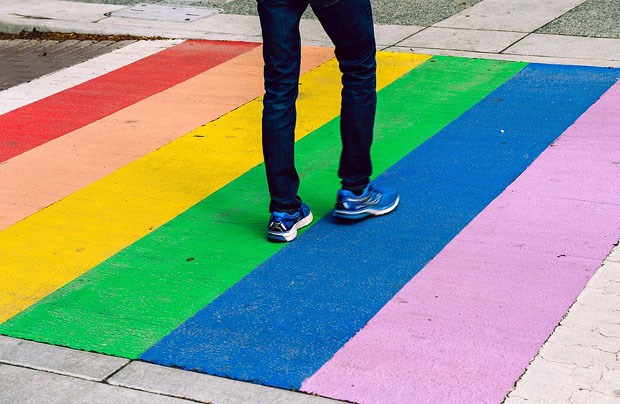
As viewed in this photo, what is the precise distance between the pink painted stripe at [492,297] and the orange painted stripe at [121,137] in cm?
222

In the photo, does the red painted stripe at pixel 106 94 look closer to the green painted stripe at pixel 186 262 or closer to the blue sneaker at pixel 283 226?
the green painted stripe at pixel 186 262

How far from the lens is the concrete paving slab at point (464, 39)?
816 centimetres

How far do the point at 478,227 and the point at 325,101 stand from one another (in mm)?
2405

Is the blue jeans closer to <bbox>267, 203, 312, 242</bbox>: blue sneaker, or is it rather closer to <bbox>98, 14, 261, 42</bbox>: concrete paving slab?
<bbox>267, 203, 312, 242</bbox>: blue sneaker

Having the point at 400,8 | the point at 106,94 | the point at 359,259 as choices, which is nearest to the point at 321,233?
the point at 359,259

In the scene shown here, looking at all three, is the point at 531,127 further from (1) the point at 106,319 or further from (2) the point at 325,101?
(1) the point at 106,319

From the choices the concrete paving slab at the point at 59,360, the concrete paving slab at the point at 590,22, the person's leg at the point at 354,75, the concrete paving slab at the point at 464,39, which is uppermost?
the person's leg at the point at 354,75

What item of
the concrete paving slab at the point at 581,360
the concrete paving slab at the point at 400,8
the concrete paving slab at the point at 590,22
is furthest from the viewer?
the concrete paving slab at the point at 400,8

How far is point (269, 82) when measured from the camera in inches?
183

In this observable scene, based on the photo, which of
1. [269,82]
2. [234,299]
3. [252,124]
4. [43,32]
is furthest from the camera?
[43,32]

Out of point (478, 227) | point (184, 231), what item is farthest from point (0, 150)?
point (478, 227)

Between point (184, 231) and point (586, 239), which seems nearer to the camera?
point (586, 239)

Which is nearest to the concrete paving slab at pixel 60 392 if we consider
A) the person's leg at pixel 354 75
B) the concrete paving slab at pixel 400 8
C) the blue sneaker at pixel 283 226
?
the blue sneaker at pixel 283 226

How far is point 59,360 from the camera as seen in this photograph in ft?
12.7
